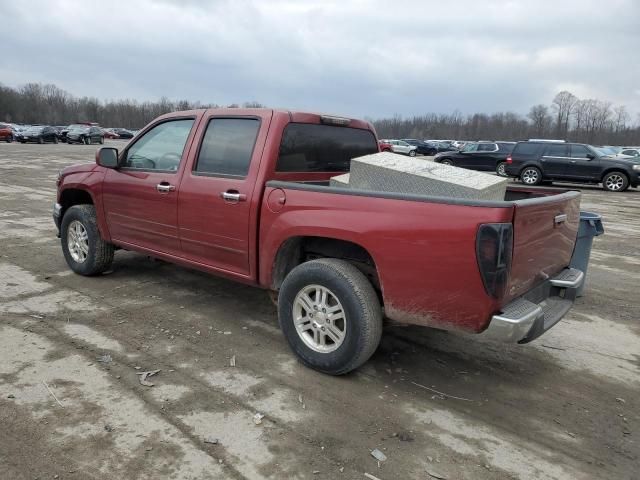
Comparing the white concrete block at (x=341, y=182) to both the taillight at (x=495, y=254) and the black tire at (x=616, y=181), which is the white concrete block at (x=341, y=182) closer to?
the taillight at (x=495, y=254)

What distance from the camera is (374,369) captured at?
3.67 meters

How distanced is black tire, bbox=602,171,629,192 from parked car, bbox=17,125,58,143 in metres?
40.0

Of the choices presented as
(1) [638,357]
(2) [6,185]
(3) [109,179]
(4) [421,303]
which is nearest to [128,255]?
(3) [109,179]

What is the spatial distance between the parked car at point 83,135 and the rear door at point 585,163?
38824 mm

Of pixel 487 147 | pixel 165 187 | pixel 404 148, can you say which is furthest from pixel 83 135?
pixel 165 187

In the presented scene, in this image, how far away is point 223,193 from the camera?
3957 millimetres

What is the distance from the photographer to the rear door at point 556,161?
1847cm

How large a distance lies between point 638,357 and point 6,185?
48.3 feet

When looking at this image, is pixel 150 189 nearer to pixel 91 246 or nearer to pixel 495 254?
pixel 91 246

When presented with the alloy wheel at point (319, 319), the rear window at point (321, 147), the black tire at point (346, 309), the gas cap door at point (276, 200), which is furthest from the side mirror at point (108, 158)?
the alloy wheel at point (319, 319)

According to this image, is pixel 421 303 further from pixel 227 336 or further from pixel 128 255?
pixel 128 255

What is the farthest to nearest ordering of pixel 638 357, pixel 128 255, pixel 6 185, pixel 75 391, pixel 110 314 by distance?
pixel 6 185, pixel 128 255, pixel 110 314, pixel 638 357, pixel 75 391

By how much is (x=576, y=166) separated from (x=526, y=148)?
1883mm

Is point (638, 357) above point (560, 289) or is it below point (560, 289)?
below
